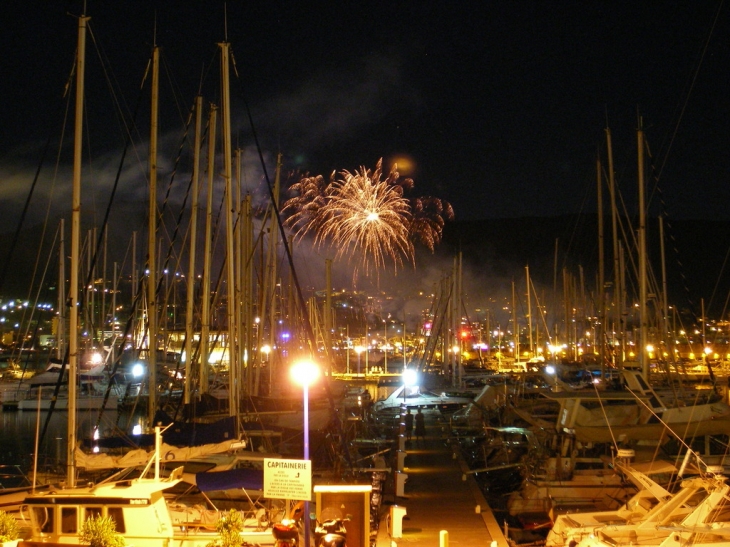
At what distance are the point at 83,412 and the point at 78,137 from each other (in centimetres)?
3406

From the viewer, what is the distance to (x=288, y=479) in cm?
1207

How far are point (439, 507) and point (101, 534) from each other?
9724 mm

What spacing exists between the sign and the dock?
2990 mm

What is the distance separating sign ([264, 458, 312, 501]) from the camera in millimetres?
12016

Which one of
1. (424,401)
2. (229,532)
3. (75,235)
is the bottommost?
(424,401)

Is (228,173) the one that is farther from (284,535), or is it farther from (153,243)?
(284,535)

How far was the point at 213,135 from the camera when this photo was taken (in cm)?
2698

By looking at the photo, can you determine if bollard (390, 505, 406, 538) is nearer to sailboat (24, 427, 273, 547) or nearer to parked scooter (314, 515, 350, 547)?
parked scooter (314, 515, 350, 547)

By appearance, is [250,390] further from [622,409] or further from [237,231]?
[622,409]

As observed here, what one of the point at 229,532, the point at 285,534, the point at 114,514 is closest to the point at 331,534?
the point at 285,534

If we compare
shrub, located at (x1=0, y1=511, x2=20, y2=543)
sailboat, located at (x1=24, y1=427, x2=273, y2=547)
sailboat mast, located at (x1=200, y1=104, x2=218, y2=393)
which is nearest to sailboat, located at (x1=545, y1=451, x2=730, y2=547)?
sailboat, located at (x1=24, y1=427, x2=273, y2=547)

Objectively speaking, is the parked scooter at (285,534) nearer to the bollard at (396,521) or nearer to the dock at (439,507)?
the dock at (439,507)

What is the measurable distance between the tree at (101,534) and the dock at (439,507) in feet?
17.2

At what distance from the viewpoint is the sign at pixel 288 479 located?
12016 millimetres
